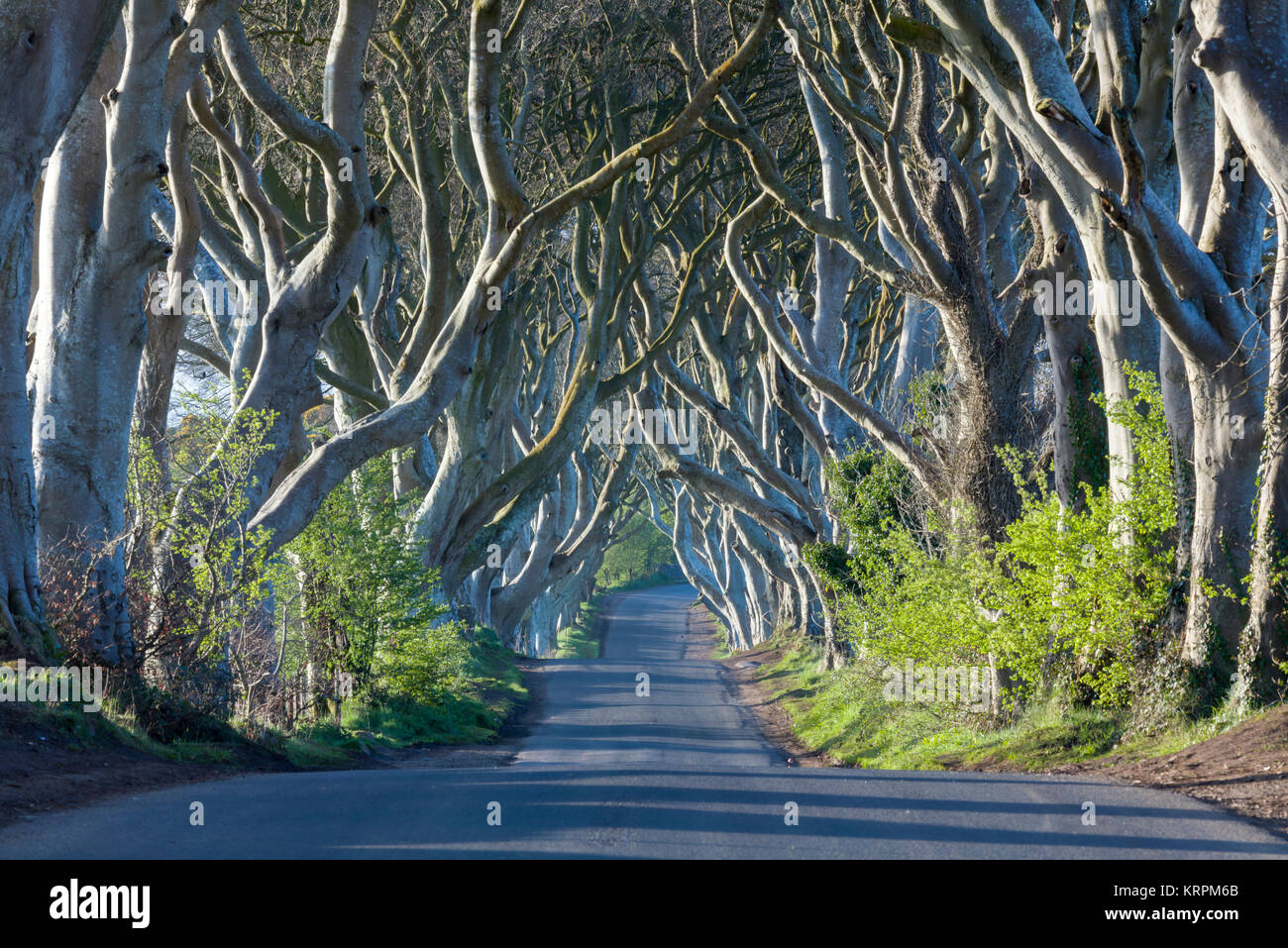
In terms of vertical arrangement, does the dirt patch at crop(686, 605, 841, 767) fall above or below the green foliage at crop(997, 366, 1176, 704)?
below

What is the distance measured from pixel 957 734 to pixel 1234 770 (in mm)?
4894

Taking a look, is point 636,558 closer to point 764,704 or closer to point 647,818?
point 764,704

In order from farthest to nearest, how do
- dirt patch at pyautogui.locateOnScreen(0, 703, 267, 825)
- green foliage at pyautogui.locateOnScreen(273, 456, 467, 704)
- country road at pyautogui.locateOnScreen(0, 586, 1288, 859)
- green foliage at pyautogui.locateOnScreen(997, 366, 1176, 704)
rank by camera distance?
green foliage at pyautogui.locateOnScreen(273, 456, 467, 704) → green foliage at pyautogui.locateOnScreen(997, 366, 1176, 704) → dirt patch at pyautogui.locateOnScreen(0, 703, 267, 825) → country road at pyautogui.locateOnScreen(0, 586, 1288, 859)

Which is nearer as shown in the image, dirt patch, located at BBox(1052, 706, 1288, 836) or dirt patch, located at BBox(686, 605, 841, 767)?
dirt patch, located at BBox(1052, 706, 1288, 836)

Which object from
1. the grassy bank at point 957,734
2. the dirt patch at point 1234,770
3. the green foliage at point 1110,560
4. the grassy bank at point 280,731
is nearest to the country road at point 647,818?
the dirt patch at point 1234,770

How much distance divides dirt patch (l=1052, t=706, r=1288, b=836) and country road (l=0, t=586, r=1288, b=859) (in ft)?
0.81

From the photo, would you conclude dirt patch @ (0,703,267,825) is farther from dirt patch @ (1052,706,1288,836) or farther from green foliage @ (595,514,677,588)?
green foliage @ (595,514,677,588)

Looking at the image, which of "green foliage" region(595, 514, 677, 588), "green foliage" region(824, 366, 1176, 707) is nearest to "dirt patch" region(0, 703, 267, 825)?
"green foliage" region(824, 366, 1176, 707)

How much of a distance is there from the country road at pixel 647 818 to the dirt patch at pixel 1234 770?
247 millimetres

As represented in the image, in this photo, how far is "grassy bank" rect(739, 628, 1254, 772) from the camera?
9484 mm

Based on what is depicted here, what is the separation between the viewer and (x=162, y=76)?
10.1m

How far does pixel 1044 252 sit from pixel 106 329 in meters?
9.04

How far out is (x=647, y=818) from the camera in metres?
6.34

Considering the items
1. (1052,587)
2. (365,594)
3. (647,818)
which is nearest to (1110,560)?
(1052,587)
